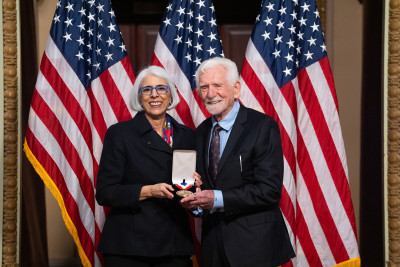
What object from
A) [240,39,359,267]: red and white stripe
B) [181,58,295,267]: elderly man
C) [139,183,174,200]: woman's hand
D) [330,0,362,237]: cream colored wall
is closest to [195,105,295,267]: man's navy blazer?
[181,58,295,267]: elderly man

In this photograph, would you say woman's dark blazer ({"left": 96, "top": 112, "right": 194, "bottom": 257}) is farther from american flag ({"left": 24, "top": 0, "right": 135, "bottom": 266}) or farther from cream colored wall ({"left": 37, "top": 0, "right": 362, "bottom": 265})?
cream colored wall ({"left": 37, "top": 0, "right": 362, "bottom": 265})

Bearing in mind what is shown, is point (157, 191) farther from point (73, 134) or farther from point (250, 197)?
point (73, 134)

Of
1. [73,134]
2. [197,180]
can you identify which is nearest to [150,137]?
[197,180]

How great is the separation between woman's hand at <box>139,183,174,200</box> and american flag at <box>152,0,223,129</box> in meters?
1.20

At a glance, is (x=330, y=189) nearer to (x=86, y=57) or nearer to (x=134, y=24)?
(x=86, y=57)

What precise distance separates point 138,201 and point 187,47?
1577 mm

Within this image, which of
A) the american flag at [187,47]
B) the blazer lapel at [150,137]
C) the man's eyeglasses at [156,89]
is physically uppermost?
the american flag at [187,47]

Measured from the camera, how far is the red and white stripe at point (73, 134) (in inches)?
140

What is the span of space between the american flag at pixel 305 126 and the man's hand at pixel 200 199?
1.32 m

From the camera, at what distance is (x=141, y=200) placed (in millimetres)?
2625

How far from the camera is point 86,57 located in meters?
3.70

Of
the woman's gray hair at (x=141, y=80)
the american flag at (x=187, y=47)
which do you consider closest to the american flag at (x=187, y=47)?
the american flag at (x=187, y=47)

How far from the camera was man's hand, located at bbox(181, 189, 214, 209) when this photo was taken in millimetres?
2404

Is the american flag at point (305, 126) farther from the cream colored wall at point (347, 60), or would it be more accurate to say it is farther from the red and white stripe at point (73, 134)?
the red and white stripe at point (73, 134)
